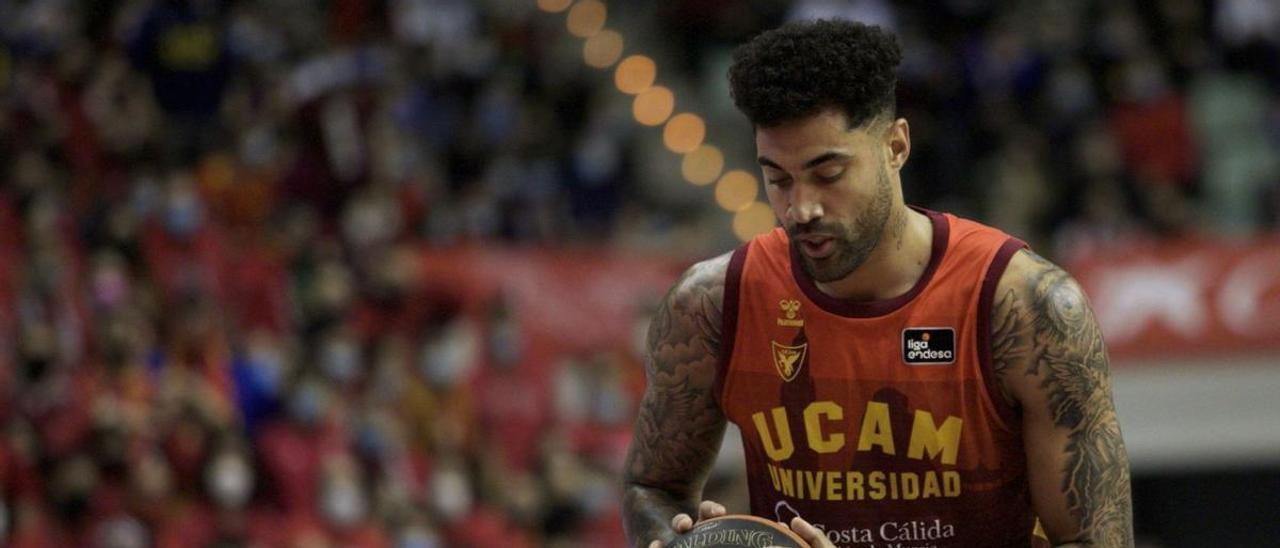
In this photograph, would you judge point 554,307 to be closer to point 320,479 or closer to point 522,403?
point 522,403

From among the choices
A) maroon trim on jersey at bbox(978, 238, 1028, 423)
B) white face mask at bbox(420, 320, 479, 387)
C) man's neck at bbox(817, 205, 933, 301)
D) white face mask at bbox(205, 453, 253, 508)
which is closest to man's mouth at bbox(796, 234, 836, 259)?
man's neck at bbox(817, 205, 933, 301)

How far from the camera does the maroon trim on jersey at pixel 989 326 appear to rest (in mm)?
4293

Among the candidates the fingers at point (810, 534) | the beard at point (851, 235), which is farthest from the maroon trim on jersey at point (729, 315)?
the fingers at point (810, 534)

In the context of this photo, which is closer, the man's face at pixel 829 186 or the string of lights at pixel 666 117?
the man's face at pixel 829 186

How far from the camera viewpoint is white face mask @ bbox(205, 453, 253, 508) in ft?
33.7

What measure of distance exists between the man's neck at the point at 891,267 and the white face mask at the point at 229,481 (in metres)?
6.56

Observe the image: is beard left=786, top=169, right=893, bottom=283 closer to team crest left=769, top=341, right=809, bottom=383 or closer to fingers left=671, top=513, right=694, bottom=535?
team crest left=769, top=341, right=809, bottom=383

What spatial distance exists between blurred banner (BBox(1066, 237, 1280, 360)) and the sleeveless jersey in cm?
910

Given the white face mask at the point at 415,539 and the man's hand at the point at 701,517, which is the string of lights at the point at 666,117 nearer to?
the white face mask at the point at 415,539

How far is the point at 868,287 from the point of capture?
4.43m

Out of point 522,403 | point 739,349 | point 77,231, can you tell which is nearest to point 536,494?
point 522,403

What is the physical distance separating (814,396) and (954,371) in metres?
0.35

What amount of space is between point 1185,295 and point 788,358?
9439 millimetres

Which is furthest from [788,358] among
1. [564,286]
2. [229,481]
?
[564,286]
